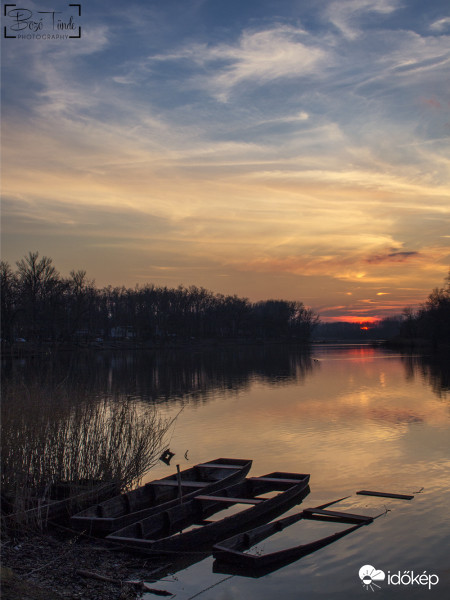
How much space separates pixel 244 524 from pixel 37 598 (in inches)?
240

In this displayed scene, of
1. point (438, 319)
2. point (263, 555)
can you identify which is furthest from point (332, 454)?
point (438, 319)

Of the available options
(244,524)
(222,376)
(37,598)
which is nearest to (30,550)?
(37,598)

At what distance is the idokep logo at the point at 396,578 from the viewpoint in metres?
10.8

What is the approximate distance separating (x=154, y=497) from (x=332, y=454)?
9.56 meters

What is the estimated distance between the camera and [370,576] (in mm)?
11039

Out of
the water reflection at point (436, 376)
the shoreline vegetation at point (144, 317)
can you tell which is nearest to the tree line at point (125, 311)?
the shoreline vegetation at point (144, 317)

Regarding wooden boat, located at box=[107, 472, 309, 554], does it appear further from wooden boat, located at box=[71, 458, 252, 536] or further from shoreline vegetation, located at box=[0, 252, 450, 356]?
shoreline vegetation, located at box=[0, 252, 450, 356]

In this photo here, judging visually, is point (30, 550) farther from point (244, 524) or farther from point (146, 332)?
point (146, 332)

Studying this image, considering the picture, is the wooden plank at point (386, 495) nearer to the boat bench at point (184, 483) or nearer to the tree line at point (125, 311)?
the boat bench at point (184, 483)

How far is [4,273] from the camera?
83188 millimetres

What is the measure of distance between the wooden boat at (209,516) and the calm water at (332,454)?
64cm

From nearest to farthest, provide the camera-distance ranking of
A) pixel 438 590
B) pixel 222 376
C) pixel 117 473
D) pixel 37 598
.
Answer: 1. pixel 37 598
2. pixel 438 590
3. pixel 117 473
4. pixel 222 376

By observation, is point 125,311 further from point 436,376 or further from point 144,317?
point 436,376

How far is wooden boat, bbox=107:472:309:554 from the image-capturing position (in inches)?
452
